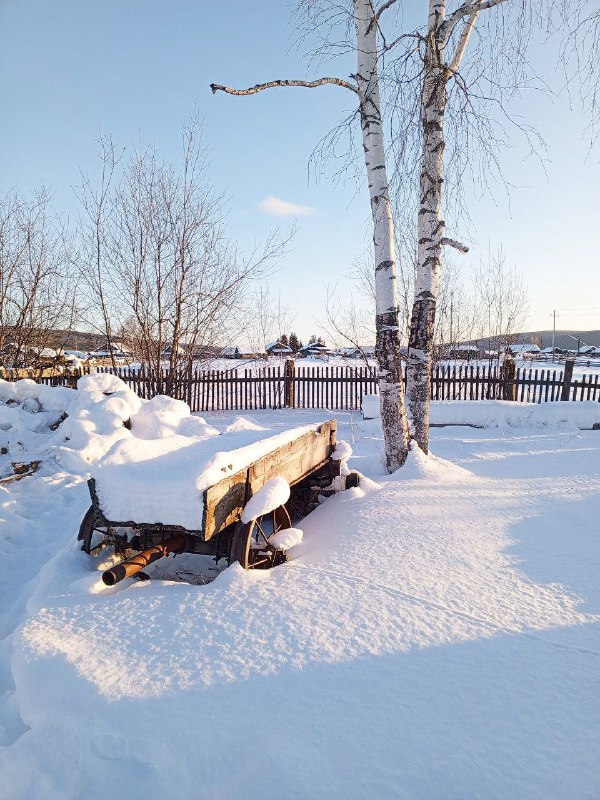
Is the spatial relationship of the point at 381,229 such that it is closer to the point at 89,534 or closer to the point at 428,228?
the point at 428,228

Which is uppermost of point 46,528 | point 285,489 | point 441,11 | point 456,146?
point 441,11

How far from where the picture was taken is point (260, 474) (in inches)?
131

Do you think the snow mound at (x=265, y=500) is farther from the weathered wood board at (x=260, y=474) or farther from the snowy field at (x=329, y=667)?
the snowy field at (x=329, y=667)

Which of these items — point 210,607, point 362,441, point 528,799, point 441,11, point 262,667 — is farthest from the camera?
point 362,441

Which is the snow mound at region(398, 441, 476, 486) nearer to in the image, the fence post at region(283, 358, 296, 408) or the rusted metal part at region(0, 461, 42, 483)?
the rusted metal part at region(0, 461, 42, 483)

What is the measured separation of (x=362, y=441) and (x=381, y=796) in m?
6.73

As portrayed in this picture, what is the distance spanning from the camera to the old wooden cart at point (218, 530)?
8.91 feet

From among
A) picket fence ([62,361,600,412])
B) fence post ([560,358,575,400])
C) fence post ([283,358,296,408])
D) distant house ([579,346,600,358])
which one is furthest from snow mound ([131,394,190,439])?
distant house ([579,346,600,358])

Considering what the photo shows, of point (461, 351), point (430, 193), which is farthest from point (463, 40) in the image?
point (461, 351)

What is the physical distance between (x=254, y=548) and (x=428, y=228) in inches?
166

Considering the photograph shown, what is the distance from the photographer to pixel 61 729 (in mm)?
1775

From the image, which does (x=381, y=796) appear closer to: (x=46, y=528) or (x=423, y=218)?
(x=46, y=528)

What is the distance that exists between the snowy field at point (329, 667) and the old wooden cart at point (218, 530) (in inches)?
7.2

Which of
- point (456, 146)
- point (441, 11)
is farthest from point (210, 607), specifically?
point (441, 11)
